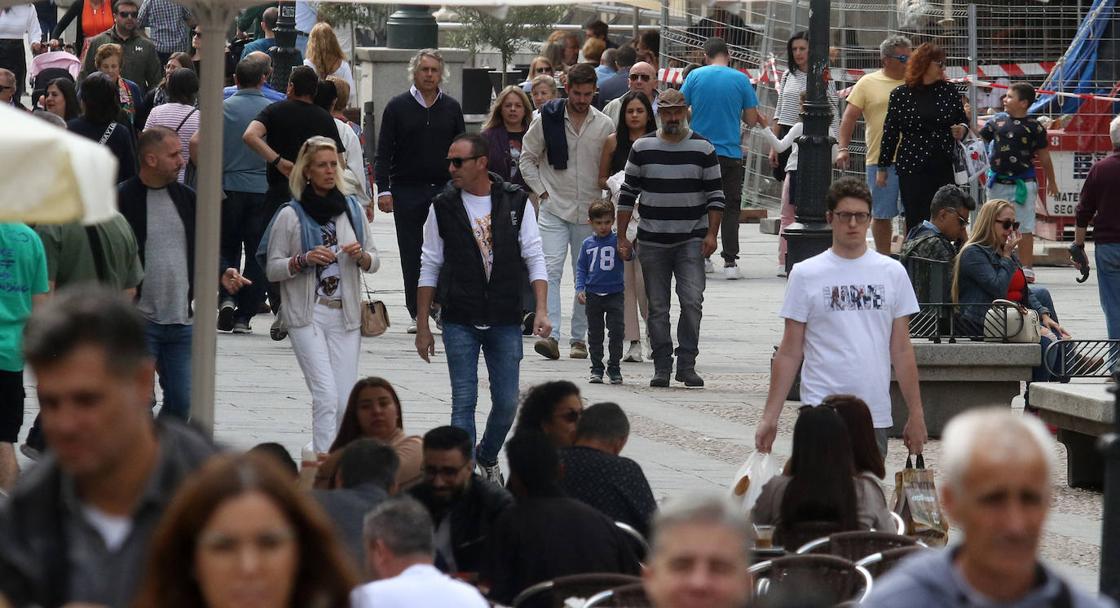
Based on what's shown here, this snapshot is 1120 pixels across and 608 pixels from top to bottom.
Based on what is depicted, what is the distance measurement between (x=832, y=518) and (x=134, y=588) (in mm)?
3883

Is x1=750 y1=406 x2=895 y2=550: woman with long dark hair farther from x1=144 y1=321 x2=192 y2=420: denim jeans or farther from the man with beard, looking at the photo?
x1=144 y1=321 x2=192 y2=420: denim jeans

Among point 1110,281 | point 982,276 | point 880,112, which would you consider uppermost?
point 880,112

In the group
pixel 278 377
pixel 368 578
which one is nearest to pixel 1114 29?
pixel 278 377

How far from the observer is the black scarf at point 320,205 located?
9508 millimetres

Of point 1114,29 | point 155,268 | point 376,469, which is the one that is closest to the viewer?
point 376,469

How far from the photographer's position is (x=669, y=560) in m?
3.72

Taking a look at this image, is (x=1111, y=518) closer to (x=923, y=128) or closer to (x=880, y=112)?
(x=923, y=128)

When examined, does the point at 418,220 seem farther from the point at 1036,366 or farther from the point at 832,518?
the point at 832,518

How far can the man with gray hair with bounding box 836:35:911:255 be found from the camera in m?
15.3

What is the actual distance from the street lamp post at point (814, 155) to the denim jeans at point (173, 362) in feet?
14.1

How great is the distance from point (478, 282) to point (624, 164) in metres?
4.72

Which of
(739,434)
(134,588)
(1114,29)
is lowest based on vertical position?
(739,434)

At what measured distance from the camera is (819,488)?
709 centimetres

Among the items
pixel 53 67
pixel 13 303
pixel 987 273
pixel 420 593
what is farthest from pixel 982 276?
pixel 53 67
